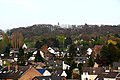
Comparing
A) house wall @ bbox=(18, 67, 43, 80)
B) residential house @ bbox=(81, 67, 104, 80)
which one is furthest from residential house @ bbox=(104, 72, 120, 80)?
house wall @ bbox=(18, 67, 43, 80)

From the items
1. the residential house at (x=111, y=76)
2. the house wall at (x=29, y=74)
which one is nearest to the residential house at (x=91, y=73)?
the residential house at (x=111, y=76)

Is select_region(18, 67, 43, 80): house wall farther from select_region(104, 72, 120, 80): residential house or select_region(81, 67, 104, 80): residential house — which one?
select_region(104, 72, 120, 80): residential house

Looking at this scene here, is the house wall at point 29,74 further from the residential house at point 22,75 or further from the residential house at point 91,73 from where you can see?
the residential house at point 91,73

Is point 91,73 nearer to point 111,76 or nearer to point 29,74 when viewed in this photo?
point 111,76

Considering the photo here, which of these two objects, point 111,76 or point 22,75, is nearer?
point 22,75

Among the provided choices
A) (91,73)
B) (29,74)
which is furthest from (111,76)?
(29,74)

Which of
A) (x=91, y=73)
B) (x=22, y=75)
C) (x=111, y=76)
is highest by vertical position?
(x=22, y=75)

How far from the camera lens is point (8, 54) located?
80.8 meters

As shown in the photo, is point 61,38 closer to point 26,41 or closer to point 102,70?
point 26,41

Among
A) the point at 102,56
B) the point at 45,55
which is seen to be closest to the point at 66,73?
A: the point at 102,56

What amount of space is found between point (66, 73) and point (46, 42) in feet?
146

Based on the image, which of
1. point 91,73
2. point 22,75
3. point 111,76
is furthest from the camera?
point 91,73

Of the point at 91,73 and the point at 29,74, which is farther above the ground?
the point at 29,74

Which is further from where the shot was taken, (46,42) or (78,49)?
(46,42)
